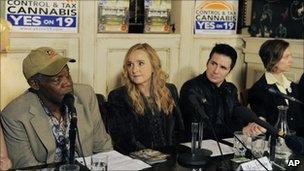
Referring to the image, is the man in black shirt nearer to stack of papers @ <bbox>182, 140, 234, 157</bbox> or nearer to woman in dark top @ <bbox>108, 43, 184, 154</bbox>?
woman in dark top @ <bbox>108, 43, 184, 154</bbox>

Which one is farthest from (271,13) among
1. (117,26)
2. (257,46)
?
(117,26)

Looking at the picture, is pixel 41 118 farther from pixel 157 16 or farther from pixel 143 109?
pixel 157 16

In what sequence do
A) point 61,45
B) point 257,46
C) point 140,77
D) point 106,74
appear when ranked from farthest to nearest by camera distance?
point 257,46, point 106,74, point 61,45, point 140,77

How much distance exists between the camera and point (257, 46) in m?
3.95

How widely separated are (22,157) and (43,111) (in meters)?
0.26

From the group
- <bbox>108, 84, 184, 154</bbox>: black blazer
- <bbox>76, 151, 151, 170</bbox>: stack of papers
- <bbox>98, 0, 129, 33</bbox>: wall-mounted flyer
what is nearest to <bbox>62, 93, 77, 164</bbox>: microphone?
<bbox>76, 151, 151, 170</bbox>: stack of papers

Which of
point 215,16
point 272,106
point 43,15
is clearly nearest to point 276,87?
point 272,106

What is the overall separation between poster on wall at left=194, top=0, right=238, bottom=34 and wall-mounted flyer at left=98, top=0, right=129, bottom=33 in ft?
2.24

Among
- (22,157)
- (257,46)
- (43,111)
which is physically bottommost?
(22,157)

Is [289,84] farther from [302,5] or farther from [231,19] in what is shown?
[231,19]

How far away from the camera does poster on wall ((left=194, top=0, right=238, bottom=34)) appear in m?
3.84

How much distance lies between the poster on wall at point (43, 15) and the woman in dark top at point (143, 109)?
75cm

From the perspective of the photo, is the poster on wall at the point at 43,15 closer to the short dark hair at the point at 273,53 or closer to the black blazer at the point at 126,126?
the black blazer at the point at 126,126

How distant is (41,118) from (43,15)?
1.17 meters
